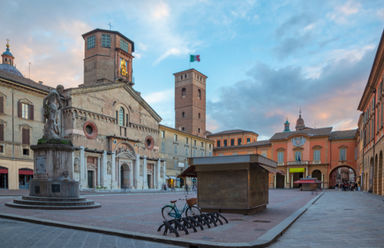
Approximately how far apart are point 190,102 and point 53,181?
206ft

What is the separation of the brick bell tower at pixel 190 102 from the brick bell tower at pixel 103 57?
88.1ft

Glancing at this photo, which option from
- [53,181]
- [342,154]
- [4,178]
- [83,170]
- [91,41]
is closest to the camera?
[53,181]

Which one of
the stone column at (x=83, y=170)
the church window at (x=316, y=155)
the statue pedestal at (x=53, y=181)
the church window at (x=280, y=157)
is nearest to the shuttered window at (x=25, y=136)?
the stone column at (x=83, y=170)

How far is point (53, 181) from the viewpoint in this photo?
14.7 meters

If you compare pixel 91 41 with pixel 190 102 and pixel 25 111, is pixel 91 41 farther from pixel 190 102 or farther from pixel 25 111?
pixel 190 102

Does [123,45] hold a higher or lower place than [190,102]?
higher

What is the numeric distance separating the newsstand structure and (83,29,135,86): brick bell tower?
3866cm

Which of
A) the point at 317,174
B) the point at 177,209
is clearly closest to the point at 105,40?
the point at 317,174

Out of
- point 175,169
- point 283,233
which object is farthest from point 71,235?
point 175,169

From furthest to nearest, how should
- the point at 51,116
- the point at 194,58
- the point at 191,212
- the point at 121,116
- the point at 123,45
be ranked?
the point at 194,58 < the point at 123,45 < the point at 121,116 < the point at 51,116 < the point at 191,212

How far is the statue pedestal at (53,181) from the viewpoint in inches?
571

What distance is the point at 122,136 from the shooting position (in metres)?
43.6

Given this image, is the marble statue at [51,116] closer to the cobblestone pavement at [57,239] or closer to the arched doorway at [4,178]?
the cobblestone pavement at [57,239]

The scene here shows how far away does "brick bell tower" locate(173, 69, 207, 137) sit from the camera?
76.4 m
